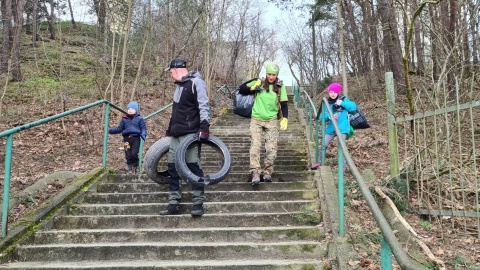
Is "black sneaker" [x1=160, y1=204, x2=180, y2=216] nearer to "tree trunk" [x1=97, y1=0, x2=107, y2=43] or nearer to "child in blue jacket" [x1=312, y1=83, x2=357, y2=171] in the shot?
"child in blue jacket" [x1=312, y1=83, x2=357, y2=171]

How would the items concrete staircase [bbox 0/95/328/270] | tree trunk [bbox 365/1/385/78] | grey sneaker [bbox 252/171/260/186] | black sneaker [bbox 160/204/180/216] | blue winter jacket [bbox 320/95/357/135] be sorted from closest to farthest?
concrete staircase [bbox 0/95/328/270], black sneaker [bbox 160/204/180/216], grey sneaker [bbox 252/171/260/186], blue winter jacket [bbox 320/95/357/135], tree trunk [bbox 365/1/385/78]

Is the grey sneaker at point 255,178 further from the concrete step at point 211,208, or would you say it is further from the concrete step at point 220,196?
the concrete step at point 211,208

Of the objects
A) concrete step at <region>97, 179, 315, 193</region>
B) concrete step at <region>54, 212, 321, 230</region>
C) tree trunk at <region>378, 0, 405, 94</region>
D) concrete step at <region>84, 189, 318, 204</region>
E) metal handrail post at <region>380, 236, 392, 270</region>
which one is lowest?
concrete step at <region>54, 212, 321, 230</region>

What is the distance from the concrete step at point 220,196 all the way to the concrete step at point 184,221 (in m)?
0.56

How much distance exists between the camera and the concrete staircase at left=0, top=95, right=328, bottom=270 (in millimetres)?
3697

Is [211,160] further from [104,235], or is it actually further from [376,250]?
[376,250]

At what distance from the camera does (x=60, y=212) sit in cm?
448

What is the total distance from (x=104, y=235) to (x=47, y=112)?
7.34 meters

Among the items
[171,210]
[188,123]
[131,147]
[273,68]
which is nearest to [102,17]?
[131,147]

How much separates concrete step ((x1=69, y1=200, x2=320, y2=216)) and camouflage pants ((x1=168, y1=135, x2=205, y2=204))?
221 mm

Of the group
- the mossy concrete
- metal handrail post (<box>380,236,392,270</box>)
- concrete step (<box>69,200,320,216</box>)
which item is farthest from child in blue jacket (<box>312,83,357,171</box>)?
metal handrail post (<box>380,236,392,270</box>)

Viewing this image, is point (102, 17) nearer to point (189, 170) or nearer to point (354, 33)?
point (189, 170)

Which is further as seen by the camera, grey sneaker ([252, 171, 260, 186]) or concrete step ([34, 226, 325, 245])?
grey sneaker ([252, 171, 260, 186])

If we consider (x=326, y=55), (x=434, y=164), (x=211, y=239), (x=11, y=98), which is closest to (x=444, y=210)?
(x=434, y=164)
